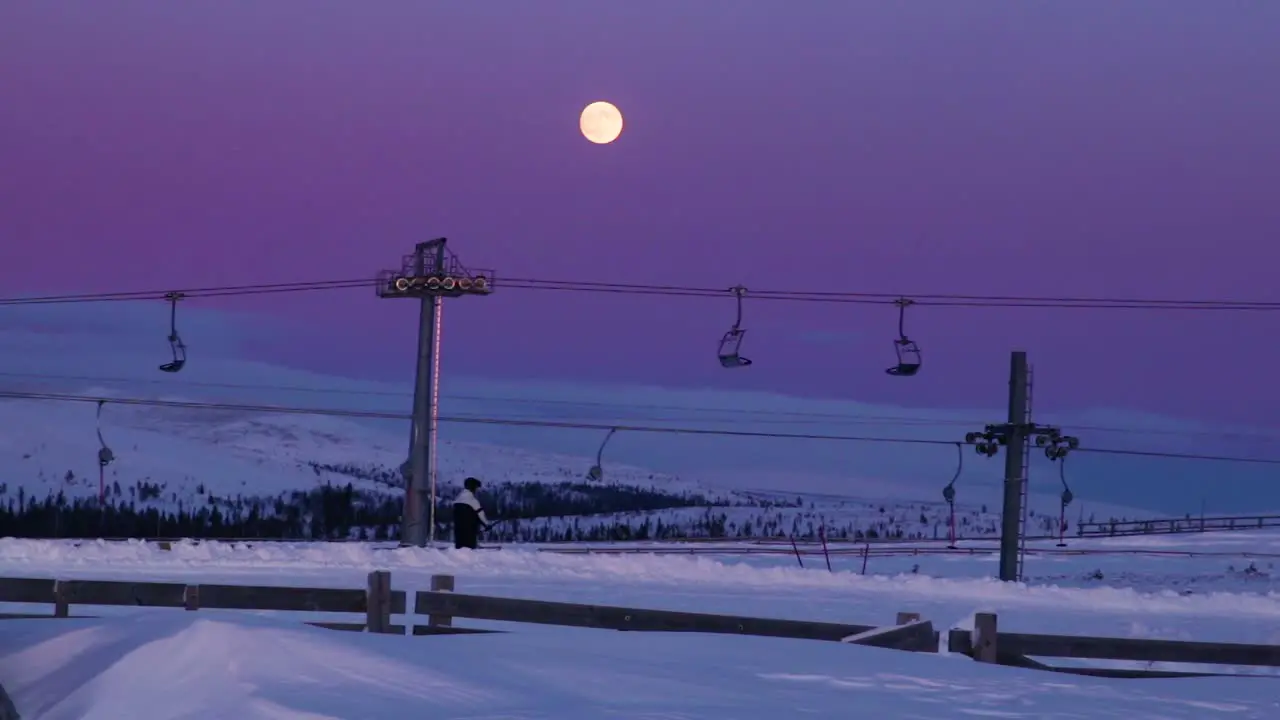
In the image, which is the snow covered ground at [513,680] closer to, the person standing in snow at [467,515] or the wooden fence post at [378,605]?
the wooden fence post at [378,605]

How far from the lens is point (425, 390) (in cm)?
3659

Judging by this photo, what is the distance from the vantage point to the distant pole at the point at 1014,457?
33469mm

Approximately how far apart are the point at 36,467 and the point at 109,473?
23.7ft

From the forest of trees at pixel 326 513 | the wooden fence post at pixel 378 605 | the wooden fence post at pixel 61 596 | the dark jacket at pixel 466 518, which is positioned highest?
the wooden fence post at pixel 378 605

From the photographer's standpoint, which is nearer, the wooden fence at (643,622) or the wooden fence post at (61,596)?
the wooden fence at (643,622)

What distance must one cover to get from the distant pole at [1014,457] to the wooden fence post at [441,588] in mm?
20381

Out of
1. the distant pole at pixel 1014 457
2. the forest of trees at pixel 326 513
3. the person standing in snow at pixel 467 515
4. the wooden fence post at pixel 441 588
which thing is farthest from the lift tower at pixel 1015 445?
the forest of trees at pixel 326 513

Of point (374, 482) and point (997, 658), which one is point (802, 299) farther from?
point (374, 482)

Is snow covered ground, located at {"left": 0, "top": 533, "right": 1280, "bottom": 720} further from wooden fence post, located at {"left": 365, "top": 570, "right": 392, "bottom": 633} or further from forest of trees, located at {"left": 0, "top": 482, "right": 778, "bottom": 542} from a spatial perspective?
forest of trees, located at {"left": 0, "top": 482, "right": 778, "bottom": 542}

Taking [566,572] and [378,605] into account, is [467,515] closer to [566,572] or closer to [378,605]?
[566,572]

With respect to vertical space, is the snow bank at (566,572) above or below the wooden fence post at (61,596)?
below

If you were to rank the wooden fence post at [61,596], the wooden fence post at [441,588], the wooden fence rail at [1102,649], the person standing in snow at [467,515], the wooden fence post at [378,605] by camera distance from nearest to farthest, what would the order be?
the wooden fence rail at [1102,649] → the wooden fence post at [378,605] → the wooden fence post at [441,588] → the wooden fence post at [61,596] → the person standing in snow at [467,515]

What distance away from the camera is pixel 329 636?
988cm

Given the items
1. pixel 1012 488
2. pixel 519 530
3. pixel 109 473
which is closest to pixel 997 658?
pixel 1012 488
